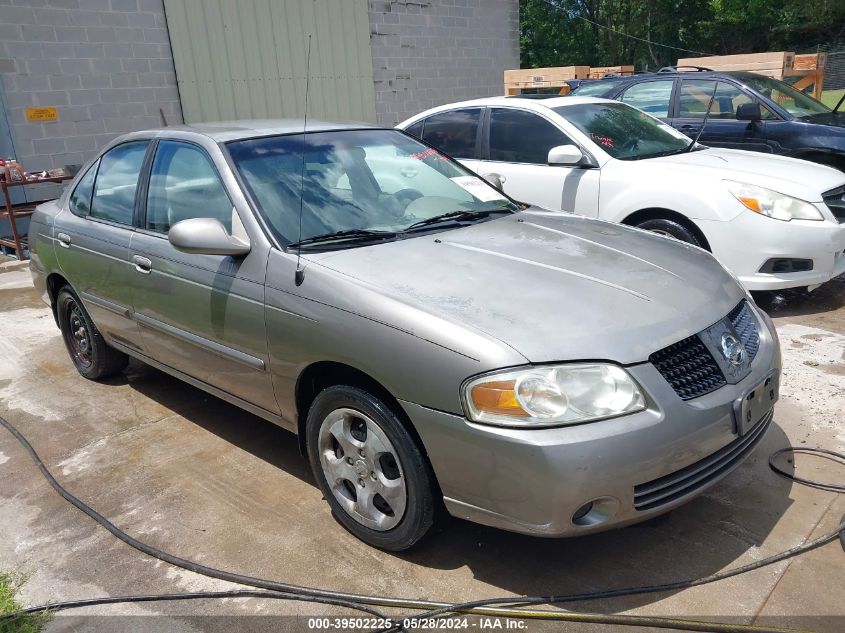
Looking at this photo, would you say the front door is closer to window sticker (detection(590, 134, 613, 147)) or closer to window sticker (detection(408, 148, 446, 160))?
window sticker (detection(408, 148, 446, 160))

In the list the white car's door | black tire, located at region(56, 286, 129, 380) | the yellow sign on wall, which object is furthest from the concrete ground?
the yellow sign on wall

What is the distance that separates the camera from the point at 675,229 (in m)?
5.46

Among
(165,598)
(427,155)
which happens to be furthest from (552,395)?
(427,155)

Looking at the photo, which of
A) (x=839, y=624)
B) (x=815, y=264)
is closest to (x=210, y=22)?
(x=815, y=264)

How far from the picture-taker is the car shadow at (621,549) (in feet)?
8.73

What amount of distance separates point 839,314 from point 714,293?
3.08 meters

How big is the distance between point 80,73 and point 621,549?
29.3 ft

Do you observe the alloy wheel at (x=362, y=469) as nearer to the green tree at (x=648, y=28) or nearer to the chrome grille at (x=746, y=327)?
the chrome grille at (x=746, y=327)

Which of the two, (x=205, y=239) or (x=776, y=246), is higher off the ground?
(x=205, y=239)

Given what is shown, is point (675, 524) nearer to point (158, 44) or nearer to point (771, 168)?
point (771, 168)

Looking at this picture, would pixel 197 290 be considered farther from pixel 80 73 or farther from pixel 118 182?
pixel 80 73

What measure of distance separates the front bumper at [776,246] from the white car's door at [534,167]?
3.54 ft

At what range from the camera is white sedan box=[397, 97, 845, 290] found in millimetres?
5152

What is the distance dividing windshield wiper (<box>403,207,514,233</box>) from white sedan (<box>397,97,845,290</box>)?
741 mm
